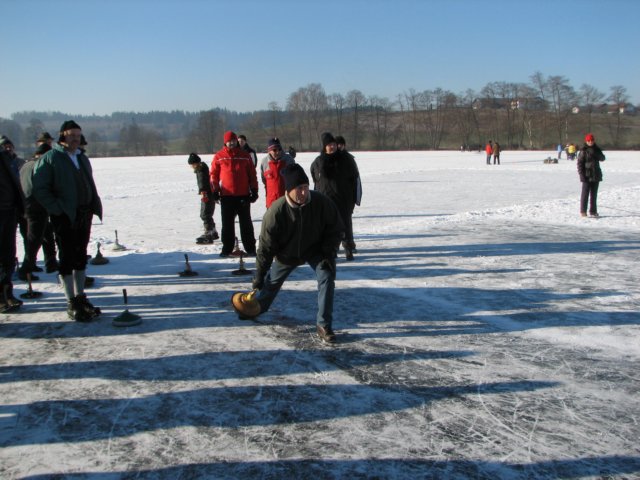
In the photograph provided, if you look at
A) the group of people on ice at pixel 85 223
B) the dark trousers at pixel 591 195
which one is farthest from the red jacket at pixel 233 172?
the dark trousers at pixel 591 195

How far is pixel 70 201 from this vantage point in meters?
5.11

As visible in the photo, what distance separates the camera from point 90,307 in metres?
5.51

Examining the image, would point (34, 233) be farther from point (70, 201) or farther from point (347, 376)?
point (347, 376)

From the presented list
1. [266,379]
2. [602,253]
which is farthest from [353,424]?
[602,253]

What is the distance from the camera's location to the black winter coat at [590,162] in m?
11.3

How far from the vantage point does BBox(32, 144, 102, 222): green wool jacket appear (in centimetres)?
500

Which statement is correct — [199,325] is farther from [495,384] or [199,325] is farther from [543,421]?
[543,421]

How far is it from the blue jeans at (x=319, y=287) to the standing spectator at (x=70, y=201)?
80.8 inches

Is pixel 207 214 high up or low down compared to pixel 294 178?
down

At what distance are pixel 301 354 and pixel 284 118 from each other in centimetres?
11769

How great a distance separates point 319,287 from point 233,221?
378cm

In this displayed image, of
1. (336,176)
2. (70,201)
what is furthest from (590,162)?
(70,201)

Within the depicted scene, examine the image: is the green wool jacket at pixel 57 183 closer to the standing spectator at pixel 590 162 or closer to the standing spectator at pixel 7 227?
the standing spectator at pixel 7 227

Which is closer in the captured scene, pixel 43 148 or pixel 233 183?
pixel 43 148
